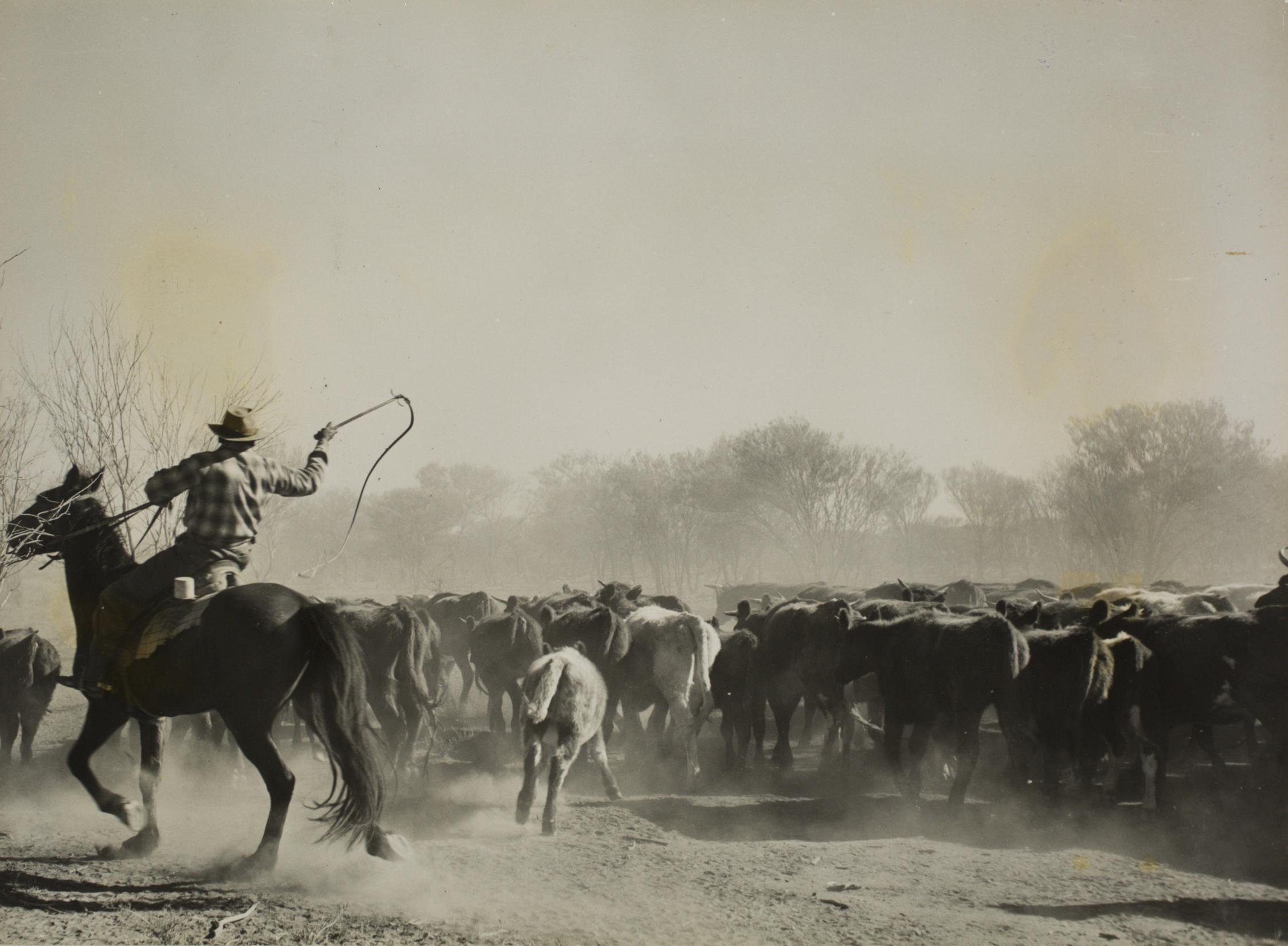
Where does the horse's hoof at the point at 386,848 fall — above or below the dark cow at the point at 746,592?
below

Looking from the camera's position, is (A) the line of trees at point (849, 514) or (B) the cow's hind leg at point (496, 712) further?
(A) the line of trees at point (849, 514)

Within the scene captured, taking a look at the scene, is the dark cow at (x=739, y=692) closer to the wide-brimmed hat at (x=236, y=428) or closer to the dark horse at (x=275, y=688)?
the dark horse at (x=275, y=688)

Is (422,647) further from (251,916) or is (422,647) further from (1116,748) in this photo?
(1116,748)

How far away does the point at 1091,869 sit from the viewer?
6398 mm

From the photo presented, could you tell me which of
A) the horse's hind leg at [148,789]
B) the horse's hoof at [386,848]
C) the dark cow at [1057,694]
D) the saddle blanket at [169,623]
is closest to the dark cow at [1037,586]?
the dark cow at [1057,694]

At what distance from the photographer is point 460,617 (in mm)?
15227

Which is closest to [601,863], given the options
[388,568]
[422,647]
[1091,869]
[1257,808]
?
[1091,869]

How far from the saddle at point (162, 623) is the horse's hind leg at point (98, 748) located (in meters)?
0.58

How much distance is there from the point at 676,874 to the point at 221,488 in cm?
440

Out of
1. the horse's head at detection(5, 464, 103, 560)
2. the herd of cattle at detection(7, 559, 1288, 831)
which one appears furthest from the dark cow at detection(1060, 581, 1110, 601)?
the horse's head at detection(5, 464, 103, 560)

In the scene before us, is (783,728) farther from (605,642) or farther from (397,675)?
(397,675)

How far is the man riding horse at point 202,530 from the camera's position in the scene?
6.05m

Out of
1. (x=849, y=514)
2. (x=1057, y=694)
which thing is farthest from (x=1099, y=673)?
(x=849, y=514)

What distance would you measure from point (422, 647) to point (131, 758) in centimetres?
334
